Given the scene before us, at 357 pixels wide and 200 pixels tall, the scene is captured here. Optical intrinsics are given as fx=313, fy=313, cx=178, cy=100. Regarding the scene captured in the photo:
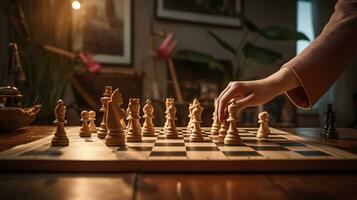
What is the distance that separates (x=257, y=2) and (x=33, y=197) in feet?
14.2

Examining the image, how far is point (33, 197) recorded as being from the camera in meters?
0.56

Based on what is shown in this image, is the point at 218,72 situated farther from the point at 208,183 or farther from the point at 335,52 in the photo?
the point at 208,183

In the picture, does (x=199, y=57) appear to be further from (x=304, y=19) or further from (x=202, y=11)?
(x=304, y=19)

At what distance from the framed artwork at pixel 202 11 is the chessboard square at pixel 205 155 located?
320cm

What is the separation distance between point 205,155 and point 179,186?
0.70 feet

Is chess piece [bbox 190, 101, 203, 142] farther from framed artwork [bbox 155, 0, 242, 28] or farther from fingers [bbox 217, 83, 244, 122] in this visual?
framed artwork [bbox 155, 0, 242, 28]

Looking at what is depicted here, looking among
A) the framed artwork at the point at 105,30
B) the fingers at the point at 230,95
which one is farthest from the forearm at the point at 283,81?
the framed artwork at the point at 105,30

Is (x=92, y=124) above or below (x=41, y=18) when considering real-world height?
below

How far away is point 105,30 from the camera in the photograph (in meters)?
3.63

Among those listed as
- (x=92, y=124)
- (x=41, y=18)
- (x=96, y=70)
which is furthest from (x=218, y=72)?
(x=92, y=124)

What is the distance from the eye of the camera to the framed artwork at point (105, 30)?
353 centimetres

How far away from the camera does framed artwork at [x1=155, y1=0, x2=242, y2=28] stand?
388 cm

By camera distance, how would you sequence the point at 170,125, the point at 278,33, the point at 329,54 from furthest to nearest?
the point at 278,33 → the point at 170,125 → the point at 329,54

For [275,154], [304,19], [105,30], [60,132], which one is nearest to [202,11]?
[105,30]
